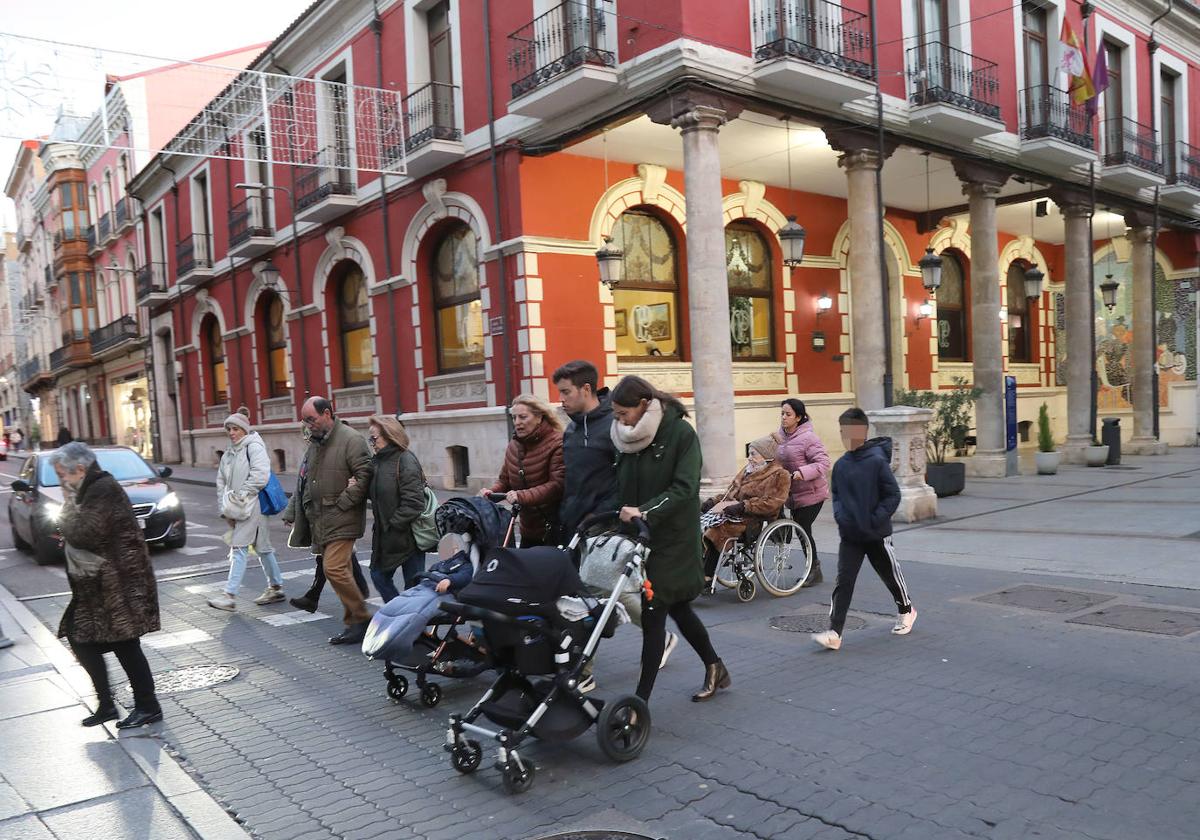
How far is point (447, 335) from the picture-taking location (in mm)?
18484

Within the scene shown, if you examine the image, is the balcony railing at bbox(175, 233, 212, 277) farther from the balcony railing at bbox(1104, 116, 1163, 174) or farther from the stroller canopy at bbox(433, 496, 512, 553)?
the balcony railing at bbox(1104, 116, 1163, 174)

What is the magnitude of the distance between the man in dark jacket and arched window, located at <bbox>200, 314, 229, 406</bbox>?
1099 inches

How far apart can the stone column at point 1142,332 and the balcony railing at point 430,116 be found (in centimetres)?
1758

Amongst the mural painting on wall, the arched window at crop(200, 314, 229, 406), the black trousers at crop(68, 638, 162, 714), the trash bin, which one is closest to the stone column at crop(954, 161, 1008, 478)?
the trash bin

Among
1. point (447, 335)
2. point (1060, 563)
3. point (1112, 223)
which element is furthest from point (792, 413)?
point (1112, 223)

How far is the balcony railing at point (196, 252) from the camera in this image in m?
28.4

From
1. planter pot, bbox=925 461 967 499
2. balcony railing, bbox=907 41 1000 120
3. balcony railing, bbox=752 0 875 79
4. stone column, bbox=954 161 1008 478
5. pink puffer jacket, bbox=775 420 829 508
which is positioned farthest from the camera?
stone column, bbox=954 161 1008 478

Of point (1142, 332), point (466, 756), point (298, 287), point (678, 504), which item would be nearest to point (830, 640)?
point (678, 504)

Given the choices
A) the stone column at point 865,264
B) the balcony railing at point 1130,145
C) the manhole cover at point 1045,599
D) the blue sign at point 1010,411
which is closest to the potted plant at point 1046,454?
the blue sign at point 1010,411

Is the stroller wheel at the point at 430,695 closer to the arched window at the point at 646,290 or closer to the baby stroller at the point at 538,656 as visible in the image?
the baby stroller at the point at 538,656

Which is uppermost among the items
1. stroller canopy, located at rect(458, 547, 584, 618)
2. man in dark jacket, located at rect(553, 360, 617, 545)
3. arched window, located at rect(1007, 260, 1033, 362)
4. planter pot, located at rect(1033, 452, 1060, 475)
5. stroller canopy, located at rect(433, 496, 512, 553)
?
arched window, located at rect(1007, 260, 1033, 362)

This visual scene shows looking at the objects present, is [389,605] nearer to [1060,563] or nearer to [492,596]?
[492,596]

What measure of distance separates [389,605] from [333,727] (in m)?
0.91

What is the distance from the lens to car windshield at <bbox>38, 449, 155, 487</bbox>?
1230 centimetres
